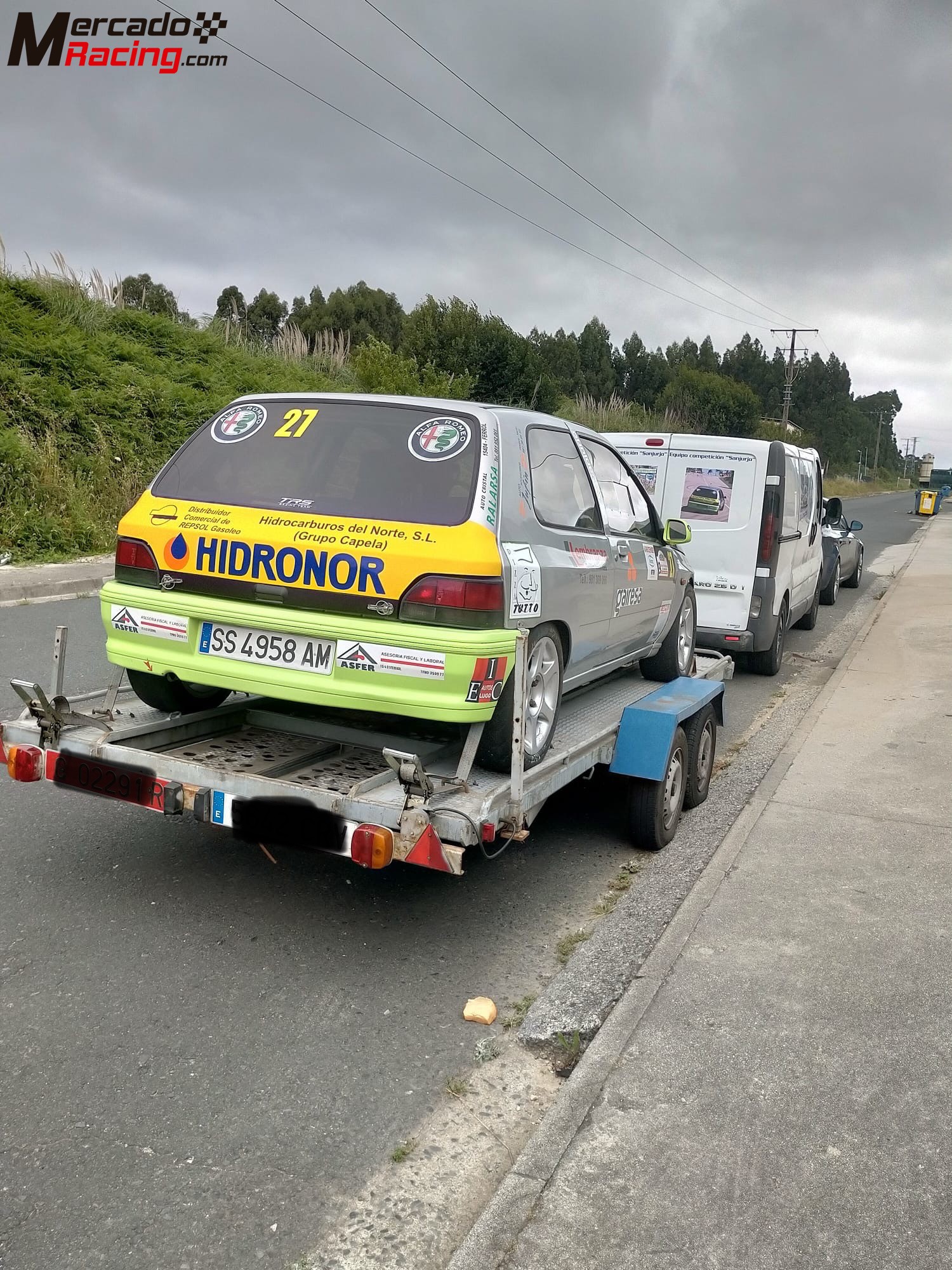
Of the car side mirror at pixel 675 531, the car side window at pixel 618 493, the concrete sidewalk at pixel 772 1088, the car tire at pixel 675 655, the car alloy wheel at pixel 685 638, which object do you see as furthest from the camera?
the car alloy wheel at pixel 685 638

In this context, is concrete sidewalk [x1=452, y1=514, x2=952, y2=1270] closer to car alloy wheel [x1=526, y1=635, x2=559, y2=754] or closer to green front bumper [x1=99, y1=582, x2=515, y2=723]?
car alloy wheel [x1=526, y1=635, x2=559, y2=754]

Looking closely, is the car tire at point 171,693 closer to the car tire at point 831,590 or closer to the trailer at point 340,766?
the trailer at point 340,766

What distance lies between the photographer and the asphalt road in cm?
272

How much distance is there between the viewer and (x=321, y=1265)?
8.38 feet

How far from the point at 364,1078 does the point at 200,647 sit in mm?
1775

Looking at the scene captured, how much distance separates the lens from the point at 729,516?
32.6 ft

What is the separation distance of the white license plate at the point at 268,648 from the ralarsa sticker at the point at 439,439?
86 cm

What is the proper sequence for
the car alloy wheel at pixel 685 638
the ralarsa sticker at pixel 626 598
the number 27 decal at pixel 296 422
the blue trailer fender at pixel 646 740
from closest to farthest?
the number 27 decal at pixel 296 422
the blue trailer fender at pixel 646 740
the ralarsa sticker at pixel 626 598
the car alloy wheel at pixel 685 638

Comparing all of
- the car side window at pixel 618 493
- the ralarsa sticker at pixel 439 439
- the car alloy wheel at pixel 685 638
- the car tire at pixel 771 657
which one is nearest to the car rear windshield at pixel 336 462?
the ralarsa sticker at pixel 439 439

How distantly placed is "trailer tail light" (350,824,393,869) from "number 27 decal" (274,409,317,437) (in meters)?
1.80

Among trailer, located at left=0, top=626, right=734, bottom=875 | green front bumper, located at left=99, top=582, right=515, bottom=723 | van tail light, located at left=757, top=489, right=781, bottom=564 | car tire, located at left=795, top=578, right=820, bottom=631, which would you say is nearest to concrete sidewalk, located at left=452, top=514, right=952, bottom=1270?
trailer, located at left=0, top=626, right=734, bottom=875

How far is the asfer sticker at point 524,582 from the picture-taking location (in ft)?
13.4

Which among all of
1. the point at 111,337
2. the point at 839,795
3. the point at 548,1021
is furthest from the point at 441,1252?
the point at 111,337

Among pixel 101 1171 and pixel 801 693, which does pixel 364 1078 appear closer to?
pixel 101 1171
